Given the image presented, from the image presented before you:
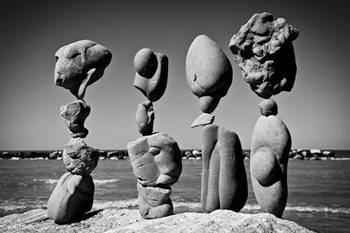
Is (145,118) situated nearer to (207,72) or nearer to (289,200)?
(207,72)

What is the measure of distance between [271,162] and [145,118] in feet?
5.59

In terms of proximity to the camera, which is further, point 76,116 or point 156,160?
point 76,116

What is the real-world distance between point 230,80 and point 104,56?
7.30 feet

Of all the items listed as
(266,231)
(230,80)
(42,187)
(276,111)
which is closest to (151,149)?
(230,80)

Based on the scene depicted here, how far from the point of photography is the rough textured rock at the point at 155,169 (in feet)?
15.4

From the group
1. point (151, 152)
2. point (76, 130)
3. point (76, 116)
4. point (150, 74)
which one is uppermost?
point (150, 74)

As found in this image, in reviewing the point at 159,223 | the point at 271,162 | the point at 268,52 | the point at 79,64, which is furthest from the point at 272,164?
the point at 79,64

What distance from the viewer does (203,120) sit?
14.4 ft

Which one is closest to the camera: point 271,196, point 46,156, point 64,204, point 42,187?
point 271,196

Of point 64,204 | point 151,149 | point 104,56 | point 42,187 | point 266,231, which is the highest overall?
point 104,56

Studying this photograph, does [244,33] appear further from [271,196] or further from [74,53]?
[74,53]

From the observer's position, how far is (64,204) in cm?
550

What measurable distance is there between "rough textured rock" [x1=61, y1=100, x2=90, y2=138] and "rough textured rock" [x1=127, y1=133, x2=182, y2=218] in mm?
1276

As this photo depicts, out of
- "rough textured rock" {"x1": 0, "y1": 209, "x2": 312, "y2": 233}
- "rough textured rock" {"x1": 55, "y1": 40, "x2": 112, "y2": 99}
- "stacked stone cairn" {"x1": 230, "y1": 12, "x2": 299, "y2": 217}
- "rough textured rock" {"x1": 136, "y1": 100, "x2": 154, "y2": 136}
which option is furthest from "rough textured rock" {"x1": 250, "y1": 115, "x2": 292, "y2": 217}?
"rough textured rock" {"x1": 55, "y1": 40, "x2": 112, "y2": 99}
